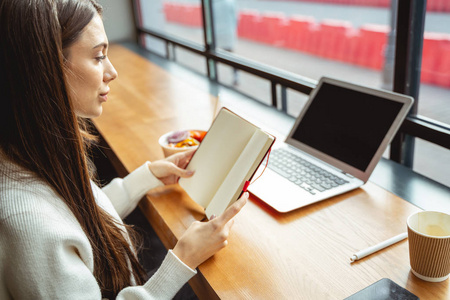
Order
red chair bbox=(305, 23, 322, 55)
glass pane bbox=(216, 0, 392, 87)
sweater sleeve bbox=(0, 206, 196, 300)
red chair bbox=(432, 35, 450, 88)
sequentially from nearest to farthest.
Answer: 1. sweater sleeve bbox=(0, 206, 196, 300)
2. red chair bbox=(432, 35, 450, 88)
3. glass pane bbox=(216, 0, 392, 87)
4. red chair bbox=(305, 23, 322, 55)

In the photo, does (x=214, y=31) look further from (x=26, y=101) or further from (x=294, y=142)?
(x=26, y=101)

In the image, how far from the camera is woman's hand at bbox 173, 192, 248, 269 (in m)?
0.71

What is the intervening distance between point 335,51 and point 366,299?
564 centimetres

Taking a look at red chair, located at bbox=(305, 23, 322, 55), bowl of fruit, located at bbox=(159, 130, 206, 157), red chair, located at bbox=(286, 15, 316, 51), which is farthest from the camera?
red chair, located at bbox=(286, 15, 316, 51)

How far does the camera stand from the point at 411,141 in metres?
1.17

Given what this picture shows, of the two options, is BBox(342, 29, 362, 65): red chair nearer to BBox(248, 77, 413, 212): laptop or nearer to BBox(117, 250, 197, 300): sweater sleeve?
BBox(248, 77, 413, 212): laptop

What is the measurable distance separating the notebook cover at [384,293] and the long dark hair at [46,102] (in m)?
0.44

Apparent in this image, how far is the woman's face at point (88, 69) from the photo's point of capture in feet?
2.29

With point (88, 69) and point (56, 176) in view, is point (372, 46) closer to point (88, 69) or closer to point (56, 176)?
point (88, 69)

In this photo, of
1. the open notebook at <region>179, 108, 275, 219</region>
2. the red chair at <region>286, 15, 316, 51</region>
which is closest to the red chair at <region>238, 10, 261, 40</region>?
the red chair at <region>286, 15, 316, 51</region>

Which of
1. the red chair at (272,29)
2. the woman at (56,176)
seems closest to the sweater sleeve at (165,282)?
the woman at (56,176)

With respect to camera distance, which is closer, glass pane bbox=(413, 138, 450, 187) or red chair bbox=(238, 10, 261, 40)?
glass pane bbox=(413, 138, 450, 187)

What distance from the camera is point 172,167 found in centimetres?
96

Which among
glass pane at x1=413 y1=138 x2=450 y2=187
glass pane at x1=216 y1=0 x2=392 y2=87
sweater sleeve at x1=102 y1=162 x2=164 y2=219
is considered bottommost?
glass pane at x1=216 y1=0 x2=392 y2=87
